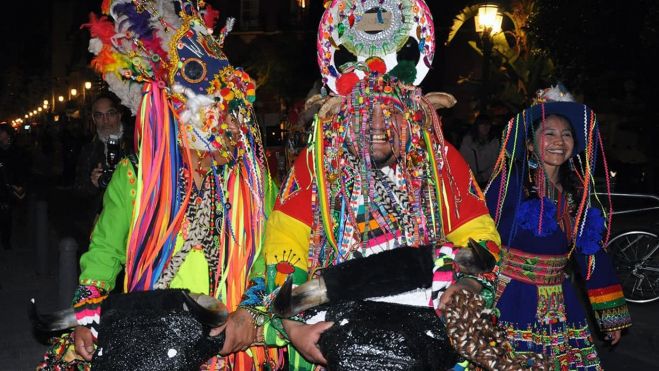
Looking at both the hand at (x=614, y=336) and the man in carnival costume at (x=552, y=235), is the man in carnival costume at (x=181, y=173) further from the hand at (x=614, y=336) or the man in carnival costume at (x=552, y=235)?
the hand at (x=614, y=336)

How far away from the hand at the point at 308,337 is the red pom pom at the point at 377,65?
104cm

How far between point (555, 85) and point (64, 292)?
13.4ft

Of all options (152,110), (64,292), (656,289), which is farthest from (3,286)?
(656,289)

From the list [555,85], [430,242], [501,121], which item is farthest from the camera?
[501,121]

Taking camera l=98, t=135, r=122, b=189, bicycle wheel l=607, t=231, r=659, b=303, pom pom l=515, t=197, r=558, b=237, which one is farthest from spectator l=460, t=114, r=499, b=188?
pom pom l=515, t=197, r=558, b=237

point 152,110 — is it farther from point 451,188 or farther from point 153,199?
point 451,188

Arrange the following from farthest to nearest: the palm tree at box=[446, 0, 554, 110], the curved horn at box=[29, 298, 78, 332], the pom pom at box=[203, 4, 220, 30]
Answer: the palm tree at box=[446, 0, 554, 110] → the pom pom at box=[203, 4, 220, 30] → the curved horn at box=[29, 298, 78, 332]

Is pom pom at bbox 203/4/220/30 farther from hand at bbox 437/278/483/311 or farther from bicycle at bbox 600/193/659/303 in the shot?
bicycle at bbox 600/193/659/303

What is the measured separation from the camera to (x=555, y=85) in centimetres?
457

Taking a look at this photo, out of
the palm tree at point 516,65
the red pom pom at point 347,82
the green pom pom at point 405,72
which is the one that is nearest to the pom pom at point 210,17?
the red pom pom at point 347,82

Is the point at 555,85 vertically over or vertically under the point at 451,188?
over

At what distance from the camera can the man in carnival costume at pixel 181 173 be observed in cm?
335

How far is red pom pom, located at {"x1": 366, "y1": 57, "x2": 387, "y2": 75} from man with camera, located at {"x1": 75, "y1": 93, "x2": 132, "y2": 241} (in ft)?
10.4

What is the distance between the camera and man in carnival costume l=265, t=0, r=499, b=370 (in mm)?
3096
